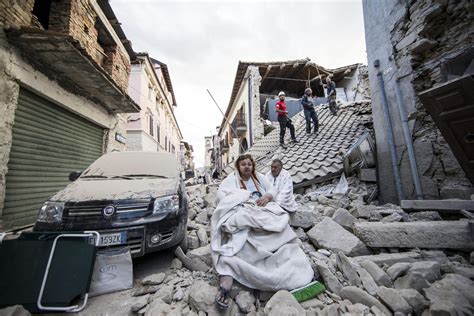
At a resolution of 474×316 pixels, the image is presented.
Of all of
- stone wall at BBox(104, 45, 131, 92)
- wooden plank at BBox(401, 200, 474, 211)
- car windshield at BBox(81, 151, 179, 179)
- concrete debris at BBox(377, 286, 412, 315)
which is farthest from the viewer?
stone wall at BBox(104, 45, 131, 92)

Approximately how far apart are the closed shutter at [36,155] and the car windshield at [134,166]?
245 centimetres

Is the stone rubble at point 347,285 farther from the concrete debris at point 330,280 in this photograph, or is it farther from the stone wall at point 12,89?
the stone wall at point 12,89

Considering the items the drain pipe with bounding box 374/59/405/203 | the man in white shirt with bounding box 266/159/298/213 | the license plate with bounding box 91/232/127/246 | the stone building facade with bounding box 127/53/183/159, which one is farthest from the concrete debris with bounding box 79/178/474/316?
the stone building facade with bounding box 127/53/183/159

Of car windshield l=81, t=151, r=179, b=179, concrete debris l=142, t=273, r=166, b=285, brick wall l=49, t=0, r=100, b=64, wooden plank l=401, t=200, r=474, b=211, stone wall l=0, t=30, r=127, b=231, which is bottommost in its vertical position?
concrete debris l=142, t=273, r=166, b=285

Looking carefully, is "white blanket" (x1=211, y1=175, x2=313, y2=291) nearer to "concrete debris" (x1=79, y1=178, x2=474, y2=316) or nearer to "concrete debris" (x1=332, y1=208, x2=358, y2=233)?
"concrete debris" (x1=79, y1=178, x2=474, y2=316)

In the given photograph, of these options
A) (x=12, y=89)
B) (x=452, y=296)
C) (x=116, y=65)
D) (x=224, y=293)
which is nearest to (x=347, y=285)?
(x=452, y=296)

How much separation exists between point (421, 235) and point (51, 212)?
435 centimetres

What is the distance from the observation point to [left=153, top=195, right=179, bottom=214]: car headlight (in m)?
2.49

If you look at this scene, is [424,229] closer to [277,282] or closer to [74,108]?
[277,282]

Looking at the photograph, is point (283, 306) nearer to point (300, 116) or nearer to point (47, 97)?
point (47, 97)

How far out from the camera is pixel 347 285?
1.86 m

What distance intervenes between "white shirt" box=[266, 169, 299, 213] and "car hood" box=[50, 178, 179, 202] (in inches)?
57.3

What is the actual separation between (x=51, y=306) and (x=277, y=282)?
1.97 meters

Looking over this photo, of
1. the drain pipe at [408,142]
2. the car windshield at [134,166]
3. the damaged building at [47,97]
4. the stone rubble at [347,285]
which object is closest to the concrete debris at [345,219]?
the stone rubble at [347,285]
